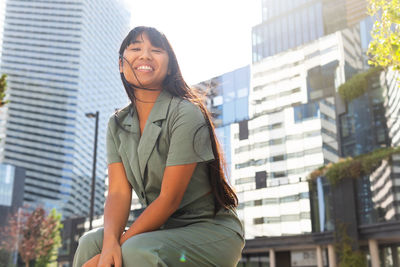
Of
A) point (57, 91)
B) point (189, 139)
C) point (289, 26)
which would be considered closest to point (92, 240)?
point (189, 139)

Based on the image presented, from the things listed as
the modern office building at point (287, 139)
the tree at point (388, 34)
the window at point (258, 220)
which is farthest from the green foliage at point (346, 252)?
the tree at point (388, 34)

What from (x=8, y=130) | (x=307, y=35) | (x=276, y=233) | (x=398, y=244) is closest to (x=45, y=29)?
(x=8, y=130)

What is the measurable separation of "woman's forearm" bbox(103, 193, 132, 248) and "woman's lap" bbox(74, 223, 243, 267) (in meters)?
0.05

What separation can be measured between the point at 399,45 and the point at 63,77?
106 meters

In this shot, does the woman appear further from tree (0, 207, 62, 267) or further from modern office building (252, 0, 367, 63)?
modern office building (252, 0, 367, 63)

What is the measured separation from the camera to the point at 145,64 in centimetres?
175

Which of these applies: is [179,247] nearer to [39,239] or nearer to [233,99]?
[233,99]

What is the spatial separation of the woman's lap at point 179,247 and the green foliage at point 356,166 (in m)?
20.3

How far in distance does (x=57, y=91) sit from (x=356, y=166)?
93.1 metres

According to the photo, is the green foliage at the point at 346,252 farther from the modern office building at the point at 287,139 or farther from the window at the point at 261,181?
the window at the point at 261,181

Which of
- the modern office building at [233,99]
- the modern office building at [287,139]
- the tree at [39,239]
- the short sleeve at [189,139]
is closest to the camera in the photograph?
the short sleeve at [189,139]

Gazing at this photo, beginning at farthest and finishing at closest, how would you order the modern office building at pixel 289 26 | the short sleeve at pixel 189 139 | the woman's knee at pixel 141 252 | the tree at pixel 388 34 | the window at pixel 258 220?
the modern office building at pixel 289 26 → the window at pixel 258 220 → the tree at pixel 388 34 → the short sleeve at pixel 189 139 → the woman's knee at pixel 141 252

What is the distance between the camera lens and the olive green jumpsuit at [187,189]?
1.41 m

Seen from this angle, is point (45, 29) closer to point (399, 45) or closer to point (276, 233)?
point (276, 233)
